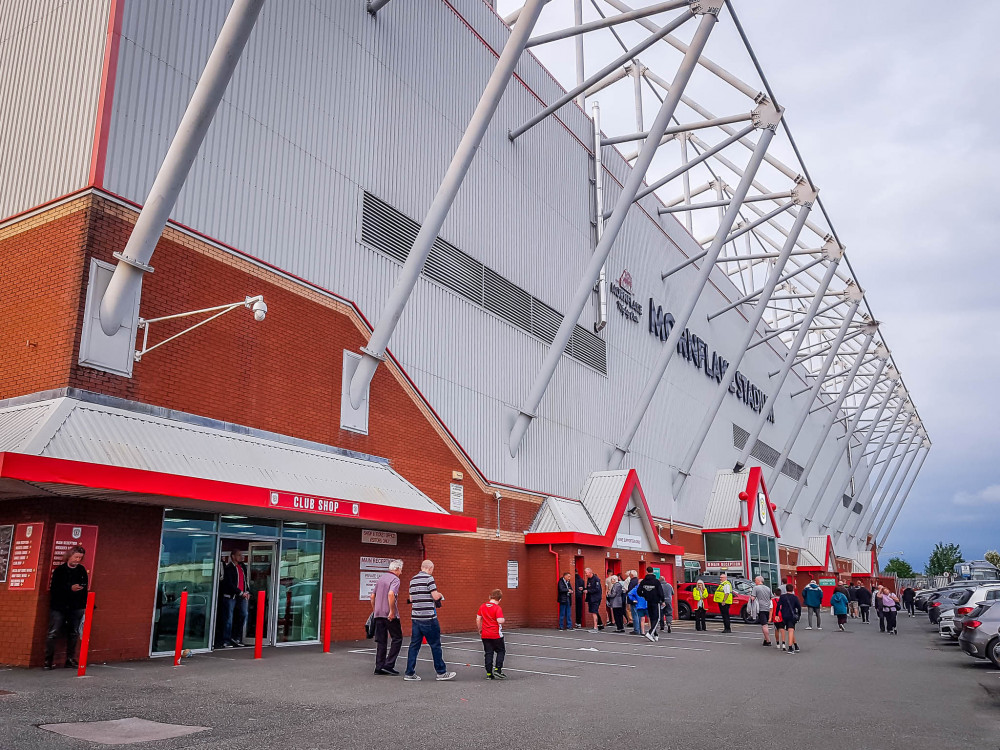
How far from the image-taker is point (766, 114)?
105 ft

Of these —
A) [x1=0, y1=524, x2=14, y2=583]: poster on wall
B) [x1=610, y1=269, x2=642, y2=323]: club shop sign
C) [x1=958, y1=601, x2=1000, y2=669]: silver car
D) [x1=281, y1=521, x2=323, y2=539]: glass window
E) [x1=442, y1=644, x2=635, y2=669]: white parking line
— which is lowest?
[x1=442, y1=644, x2=635, y2=669]: white parking line

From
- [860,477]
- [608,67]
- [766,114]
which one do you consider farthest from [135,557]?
[860,477]

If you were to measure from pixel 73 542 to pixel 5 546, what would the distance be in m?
1.11

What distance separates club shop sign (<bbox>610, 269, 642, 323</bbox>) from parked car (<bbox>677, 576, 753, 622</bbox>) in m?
11.0

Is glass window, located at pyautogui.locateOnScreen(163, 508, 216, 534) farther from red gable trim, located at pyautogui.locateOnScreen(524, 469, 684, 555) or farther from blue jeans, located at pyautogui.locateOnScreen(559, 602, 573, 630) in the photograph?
red gable trim, located at pyautogui.locateOnScreen(524, 469, 684, 555)

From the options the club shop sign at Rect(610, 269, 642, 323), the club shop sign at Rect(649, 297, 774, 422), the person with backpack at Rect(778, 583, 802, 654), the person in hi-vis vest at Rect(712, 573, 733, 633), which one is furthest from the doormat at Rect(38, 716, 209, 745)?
the club shop sign at Rect(649, 297, 774, 422)

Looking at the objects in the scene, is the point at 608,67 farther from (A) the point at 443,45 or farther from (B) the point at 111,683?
(B) the point at 111,683

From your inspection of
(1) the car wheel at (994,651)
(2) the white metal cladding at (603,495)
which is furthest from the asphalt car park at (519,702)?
(2) the white metal cladding at (603,495)

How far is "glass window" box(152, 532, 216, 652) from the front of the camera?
13398mm

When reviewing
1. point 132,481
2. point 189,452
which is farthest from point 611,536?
point 132,481

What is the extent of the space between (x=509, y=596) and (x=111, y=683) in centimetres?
1401

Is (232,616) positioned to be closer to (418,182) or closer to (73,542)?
(73,542)

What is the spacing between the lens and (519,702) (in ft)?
33.1

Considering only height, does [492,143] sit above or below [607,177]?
below
